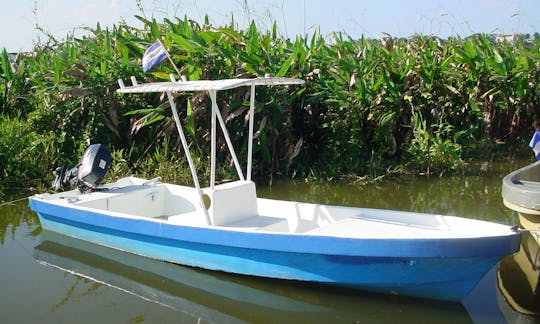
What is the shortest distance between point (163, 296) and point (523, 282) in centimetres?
296

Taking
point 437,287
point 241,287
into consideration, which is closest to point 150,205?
point 241,287

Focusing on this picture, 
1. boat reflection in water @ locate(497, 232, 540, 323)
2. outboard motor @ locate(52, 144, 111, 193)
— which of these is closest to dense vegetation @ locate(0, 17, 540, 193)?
outboard motor @ locate(52, 144, 111, 193)

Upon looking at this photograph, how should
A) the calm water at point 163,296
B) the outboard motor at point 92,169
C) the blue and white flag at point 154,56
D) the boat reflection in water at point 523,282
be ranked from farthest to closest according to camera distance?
the outboard motor at point 92,169 → the blue and white flag at point 154,56 → the calm water at point 163,296 → the boat reflection in water at point 523,282

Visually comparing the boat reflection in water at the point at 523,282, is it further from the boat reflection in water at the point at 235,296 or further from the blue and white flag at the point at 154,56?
the blue and white flag at the point at 154,56

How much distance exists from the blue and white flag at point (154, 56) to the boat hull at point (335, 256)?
1.41 m

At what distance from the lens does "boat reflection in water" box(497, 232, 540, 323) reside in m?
4.72

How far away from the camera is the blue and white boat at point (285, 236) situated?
4.57 m

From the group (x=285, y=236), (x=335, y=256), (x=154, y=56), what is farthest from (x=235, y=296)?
(x=154, y=56)

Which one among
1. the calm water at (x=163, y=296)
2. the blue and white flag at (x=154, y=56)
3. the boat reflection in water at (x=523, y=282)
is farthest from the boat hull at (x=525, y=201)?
the blue and white flag at (x=154, y=56)

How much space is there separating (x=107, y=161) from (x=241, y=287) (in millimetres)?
2618

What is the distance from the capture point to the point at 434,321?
4.64 meters

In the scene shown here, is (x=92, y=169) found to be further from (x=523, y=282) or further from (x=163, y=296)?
(x=523, y=282)

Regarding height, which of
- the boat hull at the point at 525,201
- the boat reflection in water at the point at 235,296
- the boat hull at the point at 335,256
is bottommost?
the boat reflection in water at the point at 235,296

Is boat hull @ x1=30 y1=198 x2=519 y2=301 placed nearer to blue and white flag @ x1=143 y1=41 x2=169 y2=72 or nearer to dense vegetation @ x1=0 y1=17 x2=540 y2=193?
blue and white flag @ x1=143 y1=41 x2=169 y2=72
